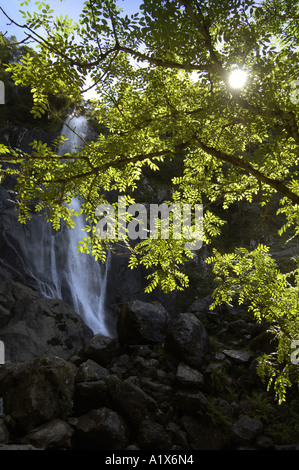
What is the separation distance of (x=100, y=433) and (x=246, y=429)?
369 cm

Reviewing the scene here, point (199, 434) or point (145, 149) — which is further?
point (199, 434)

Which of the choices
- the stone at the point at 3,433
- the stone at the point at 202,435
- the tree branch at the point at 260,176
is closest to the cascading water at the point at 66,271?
the stone at the point at 3,433

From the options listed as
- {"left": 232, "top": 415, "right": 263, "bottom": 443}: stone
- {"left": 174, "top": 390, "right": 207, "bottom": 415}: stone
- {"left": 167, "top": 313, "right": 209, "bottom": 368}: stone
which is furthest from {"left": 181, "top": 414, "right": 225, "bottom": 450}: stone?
{"left": 167, "top": 313, "right": 209, "bottom": 368}: stone

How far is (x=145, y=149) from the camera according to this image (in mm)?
4539

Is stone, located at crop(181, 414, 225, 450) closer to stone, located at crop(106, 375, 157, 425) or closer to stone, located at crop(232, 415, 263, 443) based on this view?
stone, located at crop(232, 415, 263, 443)

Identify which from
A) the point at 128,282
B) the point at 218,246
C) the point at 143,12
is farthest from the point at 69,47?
the point at 218,246

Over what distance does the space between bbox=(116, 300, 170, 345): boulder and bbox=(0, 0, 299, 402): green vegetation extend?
5.54 meters

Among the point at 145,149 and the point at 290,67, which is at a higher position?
the point at 290,67

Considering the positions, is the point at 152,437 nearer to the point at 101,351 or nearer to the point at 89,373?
the point at 89,373

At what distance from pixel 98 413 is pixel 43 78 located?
7.29 metres

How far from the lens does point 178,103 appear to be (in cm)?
468

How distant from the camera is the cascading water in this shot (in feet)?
41.2

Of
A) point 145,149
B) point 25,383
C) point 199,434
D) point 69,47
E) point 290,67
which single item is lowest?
point 199,434
